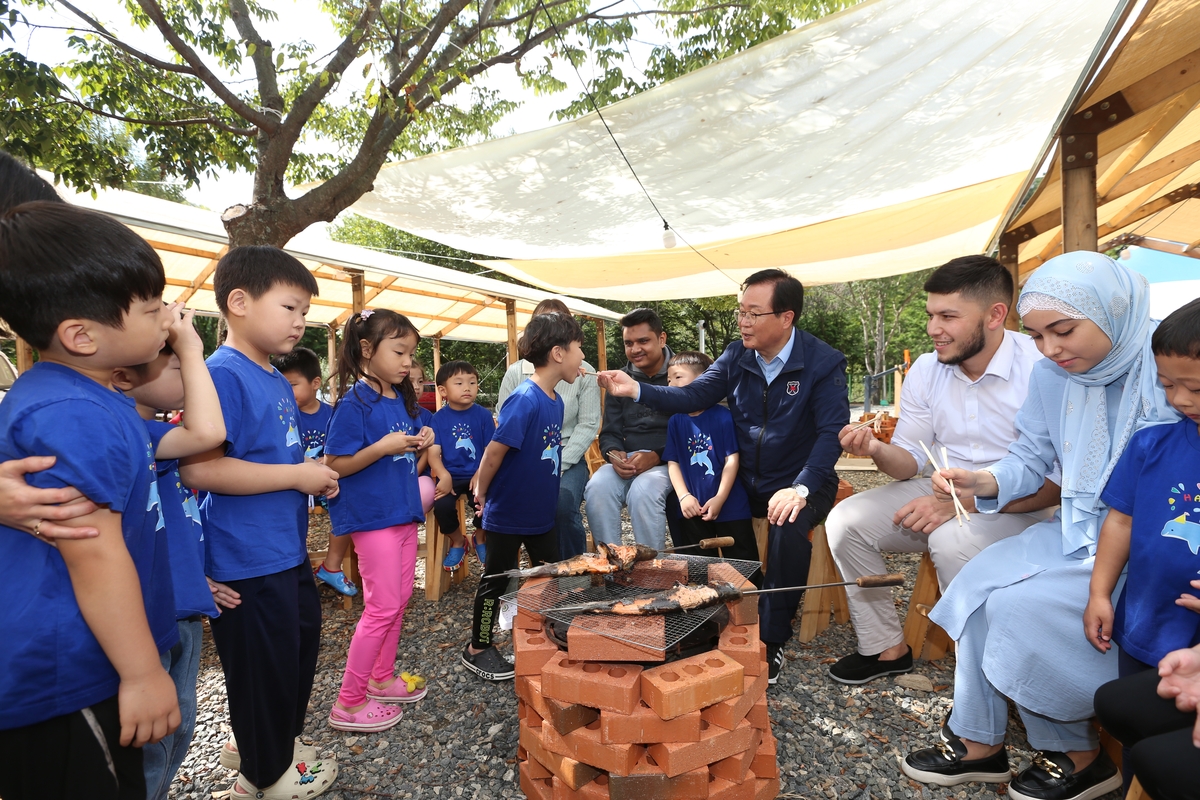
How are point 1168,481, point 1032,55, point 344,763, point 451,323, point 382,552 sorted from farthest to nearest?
point 451,323 → point 1032,55 → point 382,552 → point 344,763 → point 1168,481

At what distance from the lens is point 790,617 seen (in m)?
2.99

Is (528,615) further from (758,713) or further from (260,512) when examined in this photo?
(260,512)

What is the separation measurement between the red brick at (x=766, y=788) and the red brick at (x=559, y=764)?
506 mm

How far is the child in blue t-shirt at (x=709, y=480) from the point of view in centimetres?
357

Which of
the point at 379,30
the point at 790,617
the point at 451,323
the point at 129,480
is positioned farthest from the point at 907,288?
the point at 129,480

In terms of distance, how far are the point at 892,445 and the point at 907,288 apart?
1116 inches

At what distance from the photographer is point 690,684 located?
1.64 m

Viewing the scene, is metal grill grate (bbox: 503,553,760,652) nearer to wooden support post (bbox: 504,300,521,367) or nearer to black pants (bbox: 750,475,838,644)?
black pants (bbox: 750,475,838,644)

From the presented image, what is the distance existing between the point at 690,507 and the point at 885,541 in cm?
102

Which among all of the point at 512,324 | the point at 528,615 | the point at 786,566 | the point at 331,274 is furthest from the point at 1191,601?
the point at 512,324

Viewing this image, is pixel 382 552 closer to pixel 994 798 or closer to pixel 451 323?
pixel 994 798

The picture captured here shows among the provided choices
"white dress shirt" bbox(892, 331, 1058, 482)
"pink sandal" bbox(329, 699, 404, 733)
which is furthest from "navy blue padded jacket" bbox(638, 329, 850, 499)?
"pink sandal" bbox(329, 699, 404, 733)

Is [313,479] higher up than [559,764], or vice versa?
[313,479]

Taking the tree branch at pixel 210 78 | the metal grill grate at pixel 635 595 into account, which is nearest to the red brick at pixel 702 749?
the metal grill grate at pixel 635 595
